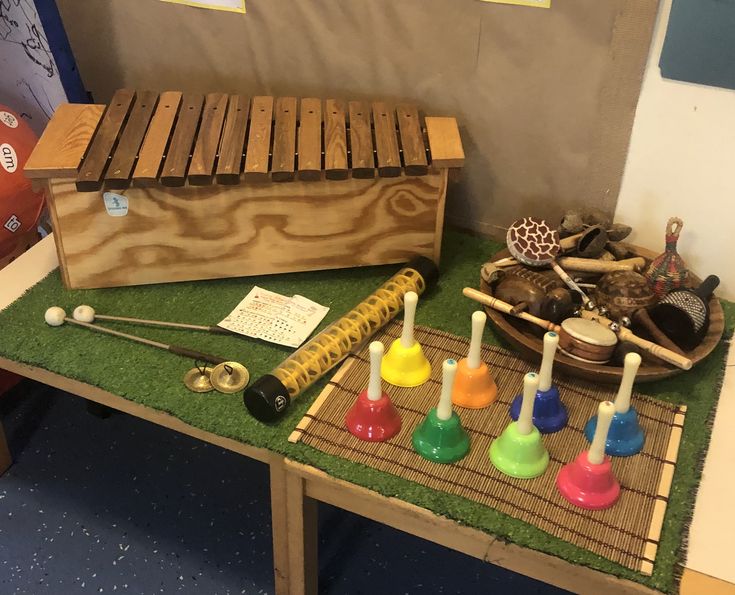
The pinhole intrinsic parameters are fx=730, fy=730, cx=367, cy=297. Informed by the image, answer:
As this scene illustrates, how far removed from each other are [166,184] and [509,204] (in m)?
0.61

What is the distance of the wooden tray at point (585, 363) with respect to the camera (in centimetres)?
99

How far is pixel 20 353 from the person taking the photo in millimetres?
1110

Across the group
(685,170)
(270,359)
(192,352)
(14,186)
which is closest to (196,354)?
(192,352)

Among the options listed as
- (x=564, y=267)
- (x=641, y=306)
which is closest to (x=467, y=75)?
(x=564, y=267)

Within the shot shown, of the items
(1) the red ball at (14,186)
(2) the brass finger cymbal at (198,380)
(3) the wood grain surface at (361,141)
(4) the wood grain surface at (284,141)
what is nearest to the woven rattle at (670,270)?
(3) the wood grain surface at (361,141)

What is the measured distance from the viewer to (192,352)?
3.59 feet

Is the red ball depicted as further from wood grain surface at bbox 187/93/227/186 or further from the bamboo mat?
the bamboo mat

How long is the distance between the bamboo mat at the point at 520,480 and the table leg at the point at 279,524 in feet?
0.21

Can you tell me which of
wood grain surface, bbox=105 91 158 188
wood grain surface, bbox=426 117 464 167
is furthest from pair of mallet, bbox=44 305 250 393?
wood grain surface, bbox=426 117 464 167

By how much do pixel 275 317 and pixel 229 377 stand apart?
154 millimetres

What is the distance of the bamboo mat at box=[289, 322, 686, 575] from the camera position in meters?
0.85

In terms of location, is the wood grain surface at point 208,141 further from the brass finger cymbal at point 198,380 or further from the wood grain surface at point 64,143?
the brass finger cymbal at point 198,380

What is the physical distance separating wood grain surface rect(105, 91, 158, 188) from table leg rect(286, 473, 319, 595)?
0.50 meters

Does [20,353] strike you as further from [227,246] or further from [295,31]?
[295,31]
